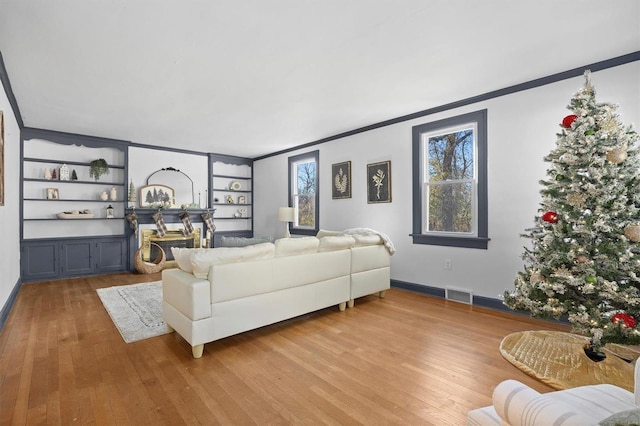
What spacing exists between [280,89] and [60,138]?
450cm

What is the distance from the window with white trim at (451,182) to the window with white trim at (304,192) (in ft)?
7.44

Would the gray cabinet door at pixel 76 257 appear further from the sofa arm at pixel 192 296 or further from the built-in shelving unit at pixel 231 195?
the sofa arm at pixel 192 296

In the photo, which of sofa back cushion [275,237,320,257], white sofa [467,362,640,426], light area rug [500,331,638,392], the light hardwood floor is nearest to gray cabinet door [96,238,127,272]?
the light hardwood floor

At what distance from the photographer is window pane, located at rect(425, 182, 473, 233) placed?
13.3ft

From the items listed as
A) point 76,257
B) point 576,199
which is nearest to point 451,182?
point 576,199

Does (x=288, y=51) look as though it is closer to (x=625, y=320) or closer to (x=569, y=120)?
(x=569, y=120)

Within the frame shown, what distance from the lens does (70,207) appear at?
5.64 meters

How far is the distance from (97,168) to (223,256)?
15.3 ft

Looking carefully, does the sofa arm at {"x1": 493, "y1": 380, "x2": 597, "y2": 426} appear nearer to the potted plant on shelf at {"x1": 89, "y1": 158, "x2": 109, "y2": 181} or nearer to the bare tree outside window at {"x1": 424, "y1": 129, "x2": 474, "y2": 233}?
the bare tree outside window at {"x1": 424, "y1": 129, "x2": 474, "y2": 233}

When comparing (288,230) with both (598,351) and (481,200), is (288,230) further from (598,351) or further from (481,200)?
(598,351)

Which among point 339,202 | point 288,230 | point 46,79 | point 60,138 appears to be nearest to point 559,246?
point 339,202

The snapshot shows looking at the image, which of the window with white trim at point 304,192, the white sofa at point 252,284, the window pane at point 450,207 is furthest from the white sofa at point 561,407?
the window with white trim at point 304,192

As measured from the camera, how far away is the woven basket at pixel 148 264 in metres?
5.86

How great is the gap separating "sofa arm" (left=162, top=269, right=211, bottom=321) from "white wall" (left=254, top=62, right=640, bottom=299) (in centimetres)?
306
